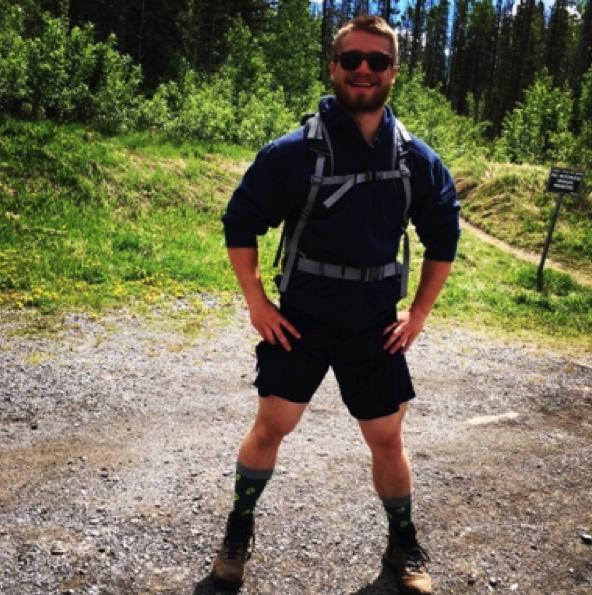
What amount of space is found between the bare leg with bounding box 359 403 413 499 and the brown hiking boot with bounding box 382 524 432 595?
0.86 feet

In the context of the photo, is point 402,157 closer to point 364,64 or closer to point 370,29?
point 364,64

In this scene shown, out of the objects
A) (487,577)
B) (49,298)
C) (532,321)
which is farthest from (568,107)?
(487,577)

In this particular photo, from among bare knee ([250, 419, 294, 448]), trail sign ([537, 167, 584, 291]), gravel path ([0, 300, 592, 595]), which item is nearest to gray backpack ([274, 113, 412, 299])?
bare knee ([250, 419, 294, 448])

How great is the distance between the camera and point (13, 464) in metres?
3.64

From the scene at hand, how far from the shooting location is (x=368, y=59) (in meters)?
2.21

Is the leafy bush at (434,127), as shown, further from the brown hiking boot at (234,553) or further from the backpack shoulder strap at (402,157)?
the brown hiking boot at (234,553)

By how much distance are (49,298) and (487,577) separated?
5.56 meters

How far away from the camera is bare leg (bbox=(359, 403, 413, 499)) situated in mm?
2566

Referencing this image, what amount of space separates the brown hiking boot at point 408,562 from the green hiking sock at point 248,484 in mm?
728

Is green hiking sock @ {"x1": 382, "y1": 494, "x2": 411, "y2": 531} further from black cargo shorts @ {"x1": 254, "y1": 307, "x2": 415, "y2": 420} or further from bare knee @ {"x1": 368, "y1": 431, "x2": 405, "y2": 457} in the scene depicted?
black cargo shorts @ {"x1": 254, "y1": 307, "x2": 415, "y2": 420}

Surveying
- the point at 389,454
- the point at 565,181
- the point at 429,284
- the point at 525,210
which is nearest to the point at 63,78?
the point at 565,181

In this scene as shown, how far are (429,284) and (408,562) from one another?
4.48 feet

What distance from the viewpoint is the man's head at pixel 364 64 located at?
222 centimetres

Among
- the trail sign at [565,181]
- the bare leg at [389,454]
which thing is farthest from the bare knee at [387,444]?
the trail sign at [565,181]
